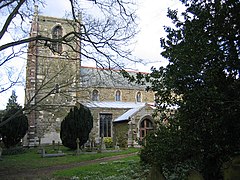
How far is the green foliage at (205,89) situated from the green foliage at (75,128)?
1607 cm

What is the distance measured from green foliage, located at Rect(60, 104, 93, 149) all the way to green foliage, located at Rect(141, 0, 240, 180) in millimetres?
16067

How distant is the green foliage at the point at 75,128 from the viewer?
21127mm

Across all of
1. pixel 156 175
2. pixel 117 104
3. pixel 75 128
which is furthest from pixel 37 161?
pixel 117 104

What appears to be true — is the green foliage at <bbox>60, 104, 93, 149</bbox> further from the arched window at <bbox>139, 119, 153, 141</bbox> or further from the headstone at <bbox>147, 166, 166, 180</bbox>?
the headstone at <bbox>147, 166, 166, 180</bbox>

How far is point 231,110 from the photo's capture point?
15.3 feet

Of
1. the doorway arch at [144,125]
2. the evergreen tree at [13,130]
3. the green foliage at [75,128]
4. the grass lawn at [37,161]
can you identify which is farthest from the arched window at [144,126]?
→ the evergreen tree at [13,130]

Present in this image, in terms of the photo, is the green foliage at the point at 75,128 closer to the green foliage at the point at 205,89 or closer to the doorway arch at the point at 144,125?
the doorway arch at the point at 144,125

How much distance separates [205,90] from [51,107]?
8.81 m

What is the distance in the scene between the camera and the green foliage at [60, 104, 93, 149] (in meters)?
21.1

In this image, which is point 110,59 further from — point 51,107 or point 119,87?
point 119,87

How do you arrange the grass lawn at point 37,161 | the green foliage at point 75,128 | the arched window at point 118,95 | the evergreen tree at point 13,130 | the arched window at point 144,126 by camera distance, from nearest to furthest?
1. the grass lawn at point 37,161
2. the green foliage at point 75,128
3. the evergreen tree at point 13,130
4. the arched window at point 144,126
5. the arched window at point 118,95

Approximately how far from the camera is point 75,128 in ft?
69.7

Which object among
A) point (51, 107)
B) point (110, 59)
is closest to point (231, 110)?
point (110, 59)

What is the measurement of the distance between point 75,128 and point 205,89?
1763 cm
